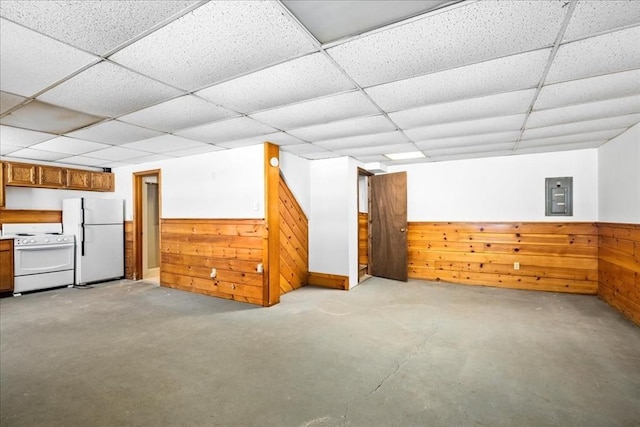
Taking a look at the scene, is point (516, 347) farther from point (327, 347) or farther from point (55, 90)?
point (55, 90)

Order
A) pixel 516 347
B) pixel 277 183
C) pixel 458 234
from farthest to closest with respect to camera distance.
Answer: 1. pixel 458 234
2. pixel 277 183
3. pixel 516 347

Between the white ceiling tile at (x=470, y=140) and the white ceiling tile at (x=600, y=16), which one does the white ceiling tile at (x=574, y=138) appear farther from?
the white ceiling tile at (x=600, y=16)

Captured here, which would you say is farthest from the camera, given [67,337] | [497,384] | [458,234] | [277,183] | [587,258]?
[458,234]

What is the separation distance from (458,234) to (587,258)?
183cm

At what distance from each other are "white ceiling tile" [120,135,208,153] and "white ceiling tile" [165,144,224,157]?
10 cm

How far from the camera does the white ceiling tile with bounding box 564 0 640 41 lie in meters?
1.42

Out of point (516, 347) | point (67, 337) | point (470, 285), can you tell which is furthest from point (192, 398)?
point (470, 285)

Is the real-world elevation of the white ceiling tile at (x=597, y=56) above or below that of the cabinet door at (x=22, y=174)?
above

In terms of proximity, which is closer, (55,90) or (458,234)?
(55,90)

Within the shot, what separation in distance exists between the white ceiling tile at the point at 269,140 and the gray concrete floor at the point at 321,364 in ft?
7.32

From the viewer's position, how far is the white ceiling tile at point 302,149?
4.31 metres

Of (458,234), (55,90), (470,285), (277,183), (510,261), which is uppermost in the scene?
(55,90)

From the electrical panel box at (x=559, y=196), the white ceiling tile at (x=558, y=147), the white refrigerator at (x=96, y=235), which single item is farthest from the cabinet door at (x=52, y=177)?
the electrical panel box at (x=559, y=196)

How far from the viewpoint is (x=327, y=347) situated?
2795 mm
